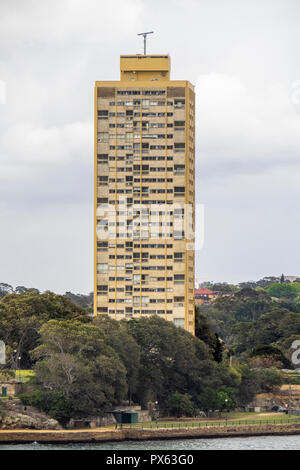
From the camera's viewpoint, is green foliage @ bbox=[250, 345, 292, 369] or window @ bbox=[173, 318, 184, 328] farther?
green foliage @ bbox=[250, 345, 292, 369]

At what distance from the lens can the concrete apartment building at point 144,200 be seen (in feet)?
509

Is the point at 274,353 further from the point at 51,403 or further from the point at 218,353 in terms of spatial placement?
the point at 51,403

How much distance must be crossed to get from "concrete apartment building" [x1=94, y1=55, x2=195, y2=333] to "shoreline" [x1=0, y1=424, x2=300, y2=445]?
32.1 meters

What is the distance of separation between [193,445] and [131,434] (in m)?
6.25

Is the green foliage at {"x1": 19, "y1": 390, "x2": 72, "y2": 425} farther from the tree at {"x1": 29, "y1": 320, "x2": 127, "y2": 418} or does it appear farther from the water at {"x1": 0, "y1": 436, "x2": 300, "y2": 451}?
the water at {"x1": 0, "y1": 436, "x2": 300, "y2": 451}

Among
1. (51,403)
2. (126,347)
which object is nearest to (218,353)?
(126,347)

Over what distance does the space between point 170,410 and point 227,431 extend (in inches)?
347

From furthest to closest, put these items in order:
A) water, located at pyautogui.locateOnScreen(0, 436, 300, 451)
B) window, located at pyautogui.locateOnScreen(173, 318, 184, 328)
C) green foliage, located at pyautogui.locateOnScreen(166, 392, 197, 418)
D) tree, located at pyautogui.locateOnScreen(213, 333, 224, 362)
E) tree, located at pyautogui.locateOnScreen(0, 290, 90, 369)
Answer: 1. window, located at pyautogui.locateOnScreen(173, 318, 184, 328)
2. tree, located at pyautogui.locateOnScreen(213, 333, 224, 362)
3. tree, located at pyautogui.locateOnScreen(0, 290, 90, 369)
4. green foliage, located at pyautogui.locateOnScreen(166, 392, 197, 418)
5. water, located at pyautogui.locateOnScreen(0, 436, 300, 451)

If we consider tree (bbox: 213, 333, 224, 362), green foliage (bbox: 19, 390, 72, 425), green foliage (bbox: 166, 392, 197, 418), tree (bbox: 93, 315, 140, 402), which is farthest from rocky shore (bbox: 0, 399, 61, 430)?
tree (bbox: 213, 333, 224, 362)

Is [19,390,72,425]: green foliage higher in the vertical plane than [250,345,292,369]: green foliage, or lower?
lower

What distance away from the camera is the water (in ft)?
342

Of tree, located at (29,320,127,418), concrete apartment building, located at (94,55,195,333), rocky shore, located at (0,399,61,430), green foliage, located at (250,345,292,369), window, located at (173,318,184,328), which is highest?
concrete apartment building, located at (94,55,195,333)

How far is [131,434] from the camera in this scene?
4417 inches

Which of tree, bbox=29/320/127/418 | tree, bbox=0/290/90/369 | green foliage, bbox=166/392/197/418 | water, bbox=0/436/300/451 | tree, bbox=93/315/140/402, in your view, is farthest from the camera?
tree, bbox=0/290/90/369
